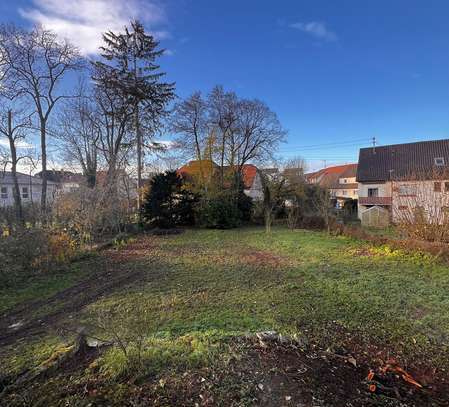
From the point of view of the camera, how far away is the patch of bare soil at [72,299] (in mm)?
3927

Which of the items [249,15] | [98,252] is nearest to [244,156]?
[249,15]

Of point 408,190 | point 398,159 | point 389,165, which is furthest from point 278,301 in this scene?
point 398,159

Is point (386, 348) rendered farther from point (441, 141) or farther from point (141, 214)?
point (441, 141)

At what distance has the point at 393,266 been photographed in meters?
6.88

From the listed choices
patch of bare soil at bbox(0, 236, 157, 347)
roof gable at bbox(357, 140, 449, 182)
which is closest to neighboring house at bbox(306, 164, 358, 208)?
roof gable at bbox(357, 140, 449, 182)

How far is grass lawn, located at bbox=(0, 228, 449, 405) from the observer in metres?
2.83

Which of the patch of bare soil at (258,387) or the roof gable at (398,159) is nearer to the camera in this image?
the patch of bare soil at (258,387)

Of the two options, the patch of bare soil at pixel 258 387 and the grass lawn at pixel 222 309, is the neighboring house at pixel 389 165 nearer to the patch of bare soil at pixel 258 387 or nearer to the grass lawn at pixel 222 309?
the grass lawn at pixel 222 309

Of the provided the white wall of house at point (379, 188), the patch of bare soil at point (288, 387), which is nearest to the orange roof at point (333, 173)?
the white wall of house at point (379, 188)

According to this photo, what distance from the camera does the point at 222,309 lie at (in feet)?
14.3

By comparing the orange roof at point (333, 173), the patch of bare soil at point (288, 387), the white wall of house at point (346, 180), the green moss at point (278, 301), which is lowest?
the green moss at point (278, 301)

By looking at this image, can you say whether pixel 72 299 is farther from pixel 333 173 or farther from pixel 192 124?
pixel 333 173

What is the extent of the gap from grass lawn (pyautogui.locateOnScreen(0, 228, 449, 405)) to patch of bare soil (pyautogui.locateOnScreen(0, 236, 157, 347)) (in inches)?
0.9

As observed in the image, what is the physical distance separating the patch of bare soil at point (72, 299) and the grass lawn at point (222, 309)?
24 mm
